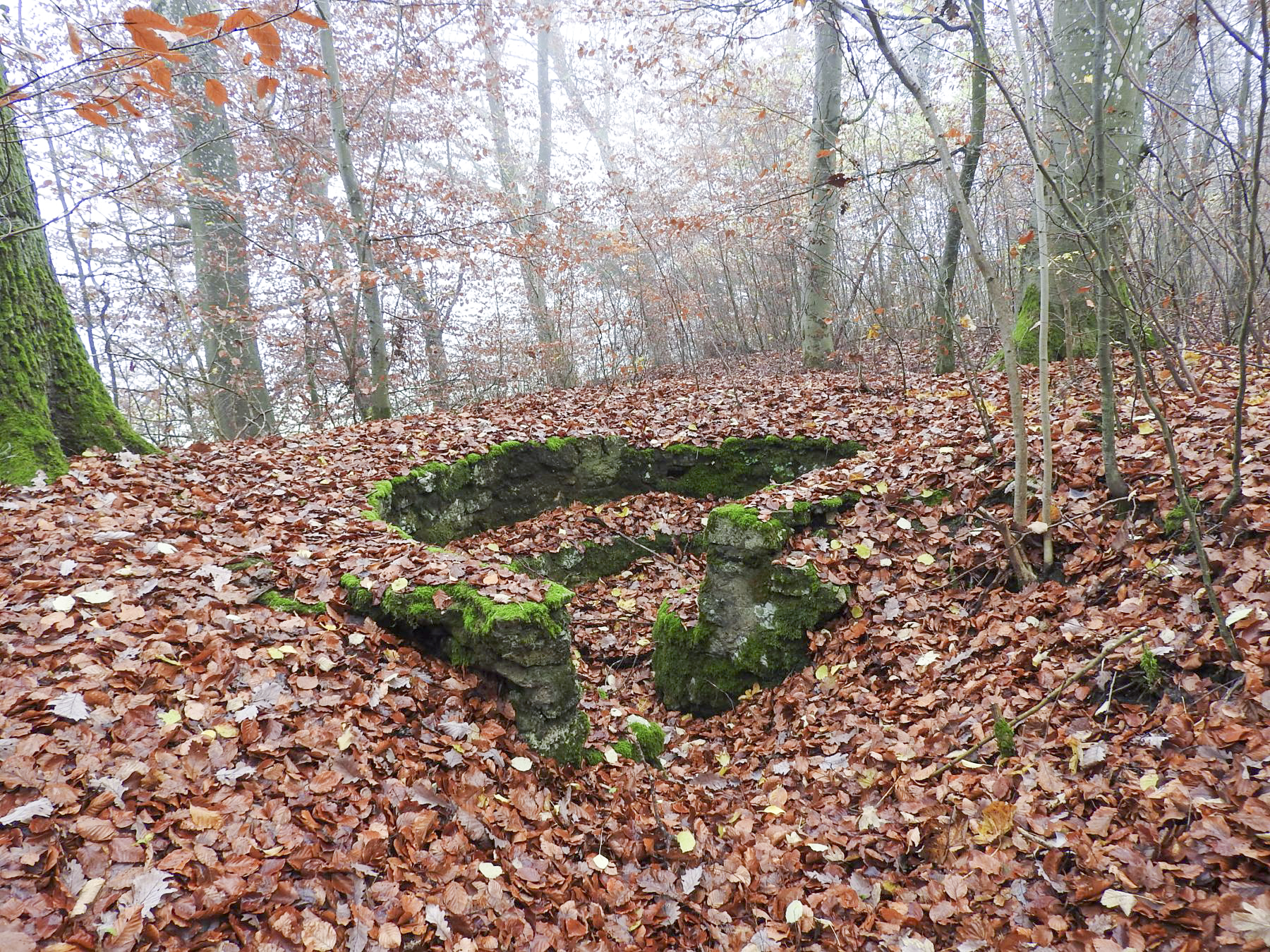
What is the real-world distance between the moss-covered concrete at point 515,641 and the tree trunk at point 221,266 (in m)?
7.53

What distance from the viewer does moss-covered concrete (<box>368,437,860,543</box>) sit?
646 cm

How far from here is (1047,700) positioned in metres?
2.90

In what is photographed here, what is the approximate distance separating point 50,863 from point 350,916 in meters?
0.90

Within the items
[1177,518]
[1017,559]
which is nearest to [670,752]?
[1017,559]

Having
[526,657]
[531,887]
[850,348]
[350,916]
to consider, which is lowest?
[531,887]

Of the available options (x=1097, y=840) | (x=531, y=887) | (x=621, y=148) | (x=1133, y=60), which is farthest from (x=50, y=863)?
(x=621, y=148)

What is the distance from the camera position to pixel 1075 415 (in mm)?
4637

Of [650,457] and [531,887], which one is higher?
[650,457]

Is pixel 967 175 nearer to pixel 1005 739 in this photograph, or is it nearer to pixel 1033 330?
pixel 1033 330

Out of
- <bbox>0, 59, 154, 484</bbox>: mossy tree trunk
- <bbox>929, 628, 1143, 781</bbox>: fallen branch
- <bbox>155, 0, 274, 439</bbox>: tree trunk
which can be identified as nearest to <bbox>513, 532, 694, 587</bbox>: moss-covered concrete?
<bbox>0, 59, 154, 484</bbox>: mossy tree trunk

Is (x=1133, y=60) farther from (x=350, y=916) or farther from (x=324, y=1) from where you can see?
(x=324, y=1)

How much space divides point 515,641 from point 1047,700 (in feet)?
8.63

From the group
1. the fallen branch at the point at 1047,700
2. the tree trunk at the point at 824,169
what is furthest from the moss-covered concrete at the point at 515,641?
the tree trunk at the point at 824,169

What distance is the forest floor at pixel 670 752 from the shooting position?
80.5 inches
